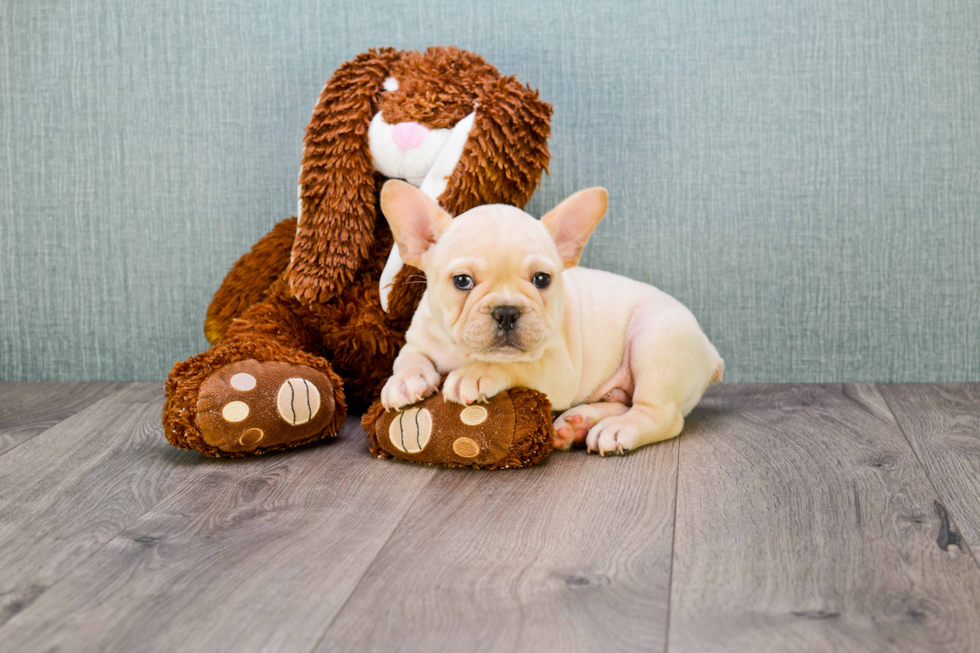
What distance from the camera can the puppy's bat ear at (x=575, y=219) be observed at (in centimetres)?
142

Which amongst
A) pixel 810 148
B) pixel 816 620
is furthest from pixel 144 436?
pixel 810 148

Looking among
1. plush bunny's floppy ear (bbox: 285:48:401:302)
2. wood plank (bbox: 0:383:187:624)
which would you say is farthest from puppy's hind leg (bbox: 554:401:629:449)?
wood plank (bbox: 0:383:187:624)

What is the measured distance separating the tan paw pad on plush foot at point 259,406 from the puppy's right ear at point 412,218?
296 millimetres

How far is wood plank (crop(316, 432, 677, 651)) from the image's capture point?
0.86m

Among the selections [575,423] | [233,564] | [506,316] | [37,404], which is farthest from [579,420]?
[37,404]

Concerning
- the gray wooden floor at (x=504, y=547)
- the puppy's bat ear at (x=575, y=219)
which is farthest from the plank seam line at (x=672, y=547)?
the puppy's bat ear at (x=575, y=219)

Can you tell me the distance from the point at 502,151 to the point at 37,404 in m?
1.20

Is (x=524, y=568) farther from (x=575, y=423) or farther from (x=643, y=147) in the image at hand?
(x=643, y=147)

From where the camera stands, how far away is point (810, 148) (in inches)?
76.5

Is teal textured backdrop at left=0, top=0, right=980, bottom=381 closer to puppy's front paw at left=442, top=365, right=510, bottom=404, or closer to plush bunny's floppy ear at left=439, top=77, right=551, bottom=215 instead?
plush bunny's floppy ear at left=439, top=77, right=551, bottom=215

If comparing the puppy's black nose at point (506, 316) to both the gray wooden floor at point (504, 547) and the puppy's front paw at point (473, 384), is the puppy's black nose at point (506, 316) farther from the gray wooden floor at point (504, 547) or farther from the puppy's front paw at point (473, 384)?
the gray wooden floor at point (504, 547)

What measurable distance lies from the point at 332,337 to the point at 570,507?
2.22 ft

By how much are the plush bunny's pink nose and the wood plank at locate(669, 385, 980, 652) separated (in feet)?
2.45

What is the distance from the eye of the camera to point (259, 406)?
1418mm
